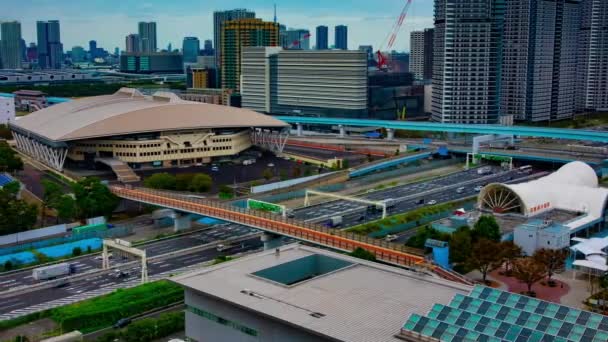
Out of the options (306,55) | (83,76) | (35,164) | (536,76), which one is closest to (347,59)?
(306,55)

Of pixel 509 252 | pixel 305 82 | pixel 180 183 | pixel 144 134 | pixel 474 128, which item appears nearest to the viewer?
pixel 509 252

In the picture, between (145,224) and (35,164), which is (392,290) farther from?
(35,164)

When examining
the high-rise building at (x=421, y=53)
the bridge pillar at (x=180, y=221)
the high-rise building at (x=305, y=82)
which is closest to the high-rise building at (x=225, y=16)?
the high-rise building at (x=421, y=53)

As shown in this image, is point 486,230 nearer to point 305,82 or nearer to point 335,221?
point 335,221

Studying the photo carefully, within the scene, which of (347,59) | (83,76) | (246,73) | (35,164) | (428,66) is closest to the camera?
(35,164)

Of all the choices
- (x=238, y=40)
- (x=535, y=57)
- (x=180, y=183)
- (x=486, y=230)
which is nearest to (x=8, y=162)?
(x=180, y=183)
